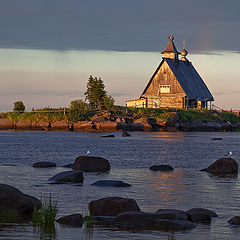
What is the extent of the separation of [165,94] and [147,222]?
294 ft

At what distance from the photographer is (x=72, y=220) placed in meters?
15.8

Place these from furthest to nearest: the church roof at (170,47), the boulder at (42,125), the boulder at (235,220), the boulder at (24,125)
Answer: the church roof at (170,47)
the boulder at (24,125)
the boulder at (42,125)
the boulder at (235,220)

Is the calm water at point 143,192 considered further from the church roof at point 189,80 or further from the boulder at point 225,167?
the church roof at point 189,80

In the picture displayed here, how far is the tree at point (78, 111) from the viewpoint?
9312 centimetres

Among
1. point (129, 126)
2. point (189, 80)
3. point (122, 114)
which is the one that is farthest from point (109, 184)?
point (189, 80)

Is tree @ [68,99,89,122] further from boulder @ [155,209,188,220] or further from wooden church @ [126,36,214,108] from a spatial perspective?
boulder @ [155,209,188,220]

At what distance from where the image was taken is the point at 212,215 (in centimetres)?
1727

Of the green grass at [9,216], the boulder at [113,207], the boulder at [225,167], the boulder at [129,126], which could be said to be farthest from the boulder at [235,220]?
the boulder at [129,126]

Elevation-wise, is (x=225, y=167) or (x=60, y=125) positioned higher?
(x=60, y=125)

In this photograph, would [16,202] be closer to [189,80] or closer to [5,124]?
[5,124]

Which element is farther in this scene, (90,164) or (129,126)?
(129,126)

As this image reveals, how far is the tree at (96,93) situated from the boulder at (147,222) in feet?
270

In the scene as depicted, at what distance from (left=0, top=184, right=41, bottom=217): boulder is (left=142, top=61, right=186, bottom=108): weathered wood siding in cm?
8661

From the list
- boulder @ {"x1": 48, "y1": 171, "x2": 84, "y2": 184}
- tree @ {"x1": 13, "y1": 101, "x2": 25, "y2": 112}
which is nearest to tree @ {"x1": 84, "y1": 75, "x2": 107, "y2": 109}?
tree @ {"x1": 13, "y1": 101, "x2": 25, "y2": 112}
